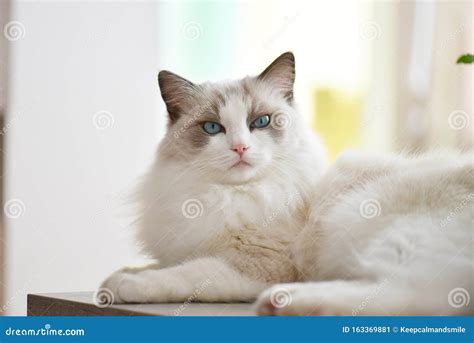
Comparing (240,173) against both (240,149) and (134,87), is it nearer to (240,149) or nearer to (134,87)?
(240,149)

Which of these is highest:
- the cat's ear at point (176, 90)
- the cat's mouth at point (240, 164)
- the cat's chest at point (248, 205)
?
the cat's ear at point (176, 90)

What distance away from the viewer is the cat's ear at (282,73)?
1.75 m

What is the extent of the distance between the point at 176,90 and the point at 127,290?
2.23 ft

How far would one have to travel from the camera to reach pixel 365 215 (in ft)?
4.80

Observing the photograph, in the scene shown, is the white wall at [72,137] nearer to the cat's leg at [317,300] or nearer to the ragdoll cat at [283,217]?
the ragdoll cat at [283,217]

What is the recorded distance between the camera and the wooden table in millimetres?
1244

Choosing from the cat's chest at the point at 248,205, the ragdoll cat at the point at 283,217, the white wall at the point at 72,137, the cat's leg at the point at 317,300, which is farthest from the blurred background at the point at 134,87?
the cat's leg at the point at 317,300

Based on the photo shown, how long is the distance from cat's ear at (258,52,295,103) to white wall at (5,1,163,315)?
1.21 meters

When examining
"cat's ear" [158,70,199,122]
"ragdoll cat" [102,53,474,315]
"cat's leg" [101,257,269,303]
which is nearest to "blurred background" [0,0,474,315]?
"cat's ear" [158,70,199,122]

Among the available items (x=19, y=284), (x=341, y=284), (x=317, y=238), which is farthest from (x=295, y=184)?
(x=19, y=284)

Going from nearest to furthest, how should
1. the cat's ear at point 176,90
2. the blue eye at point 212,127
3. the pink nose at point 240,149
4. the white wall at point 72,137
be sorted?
the pink nose at point 240,149 → the blue eye at point 212,127 → the cat's ear at point 176,90 → the white wall at point 72,137

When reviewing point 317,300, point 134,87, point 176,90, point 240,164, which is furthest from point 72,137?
point 317,300

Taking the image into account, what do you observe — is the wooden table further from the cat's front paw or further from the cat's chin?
the cat's chin

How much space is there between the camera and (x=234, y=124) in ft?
5.26
